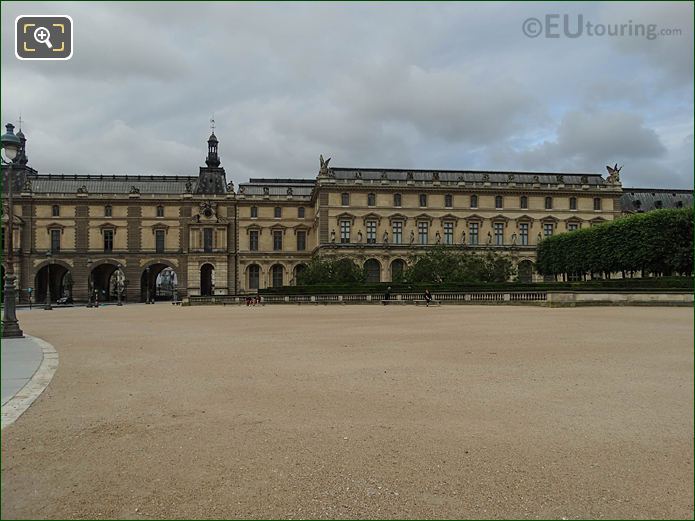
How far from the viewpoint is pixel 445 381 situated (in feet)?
30.0

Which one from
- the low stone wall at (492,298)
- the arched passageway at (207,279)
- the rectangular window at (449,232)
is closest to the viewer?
the low stone wall at (492,298)

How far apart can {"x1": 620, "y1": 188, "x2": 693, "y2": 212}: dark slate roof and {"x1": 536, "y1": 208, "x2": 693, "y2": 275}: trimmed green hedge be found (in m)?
27.6

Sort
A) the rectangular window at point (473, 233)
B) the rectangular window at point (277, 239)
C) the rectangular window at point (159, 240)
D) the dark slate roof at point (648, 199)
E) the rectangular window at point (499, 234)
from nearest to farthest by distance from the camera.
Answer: the rectangular window at point (473, 233)
the rectangular window at point (499, 234)
the rectangular window at point (159, 240)
the rectangular window at point (277, 239)
the dark slate roof at point (648, 199)

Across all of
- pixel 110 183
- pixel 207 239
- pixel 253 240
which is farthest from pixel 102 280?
pixel 253 240

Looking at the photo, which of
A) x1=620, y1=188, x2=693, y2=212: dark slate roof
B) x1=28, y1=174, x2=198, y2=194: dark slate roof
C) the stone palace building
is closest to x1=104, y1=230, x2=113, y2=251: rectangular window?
the stone palace building

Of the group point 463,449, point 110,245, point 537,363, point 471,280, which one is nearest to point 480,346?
point 537,363

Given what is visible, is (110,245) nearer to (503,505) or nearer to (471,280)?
(471,280)

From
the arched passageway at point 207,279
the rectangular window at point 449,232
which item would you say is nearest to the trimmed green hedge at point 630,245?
the rectangular window at point 449,232

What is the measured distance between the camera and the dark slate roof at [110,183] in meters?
78.1

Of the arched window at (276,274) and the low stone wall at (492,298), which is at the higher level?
the arched window at (276,274)

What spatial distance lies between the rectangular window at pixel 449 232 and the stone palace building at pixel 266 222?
0.14 m

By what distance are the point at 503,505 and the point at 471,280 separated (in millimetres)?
49342

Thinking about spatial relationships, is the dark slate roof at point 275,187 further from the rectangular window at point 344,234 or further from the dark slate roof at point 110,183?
the rectangular window at point 344,234

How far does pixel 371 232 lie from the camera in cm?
7156
